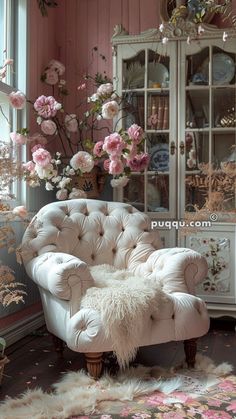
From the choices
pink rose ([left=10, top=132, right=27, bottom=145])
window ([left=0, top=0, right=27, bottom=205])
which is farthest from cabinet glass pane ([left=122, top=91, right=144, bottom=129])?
pink rose ([left=10, top=132, right=27, bottom=145])

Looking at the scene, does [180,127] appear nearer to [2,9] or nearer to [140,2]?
[140,2]

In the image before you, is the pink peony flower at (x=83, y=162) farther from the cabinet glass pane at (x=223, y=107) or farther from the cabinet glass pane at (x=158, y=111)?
the cabinet glass pane at (x=223, y=107)

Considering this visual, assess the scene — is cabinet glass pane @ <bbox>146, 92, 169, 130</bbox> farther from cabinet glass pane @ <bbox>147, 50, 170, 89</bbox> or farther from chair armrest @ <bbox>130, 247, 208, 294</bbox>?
chair armrest @ <bbox>130, 247, 208, 294</bbox>

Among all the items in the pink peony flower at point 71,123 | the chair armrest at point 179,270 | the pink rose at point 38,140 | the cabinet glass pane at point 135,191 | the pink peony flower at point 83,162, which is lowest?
the chair armrest at point 179,270

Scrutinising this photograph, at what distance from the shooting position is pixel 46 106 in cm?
292

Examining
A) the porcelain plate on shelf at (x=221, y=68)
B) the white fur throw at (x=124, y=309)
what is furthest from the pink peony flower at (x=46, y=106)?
the white fur throw at (x=124, y=309)

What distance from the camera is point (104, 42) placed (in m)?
3.57

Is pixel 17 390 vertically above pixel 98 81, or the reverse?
pixel 98 81

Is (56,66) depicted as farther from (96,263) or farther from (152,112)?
(96,263)

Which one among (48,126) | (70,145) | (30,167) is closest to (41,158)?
(30,167)

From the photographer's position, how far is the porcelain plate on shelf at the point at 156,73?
10.6ft

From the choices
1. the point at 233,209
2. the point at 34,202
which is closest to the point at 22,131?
the point at 34,202

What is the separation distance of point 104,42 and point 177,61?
0.73 metres

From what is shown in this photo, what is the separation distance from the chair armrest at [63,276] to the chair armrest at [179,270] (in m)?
0.40
